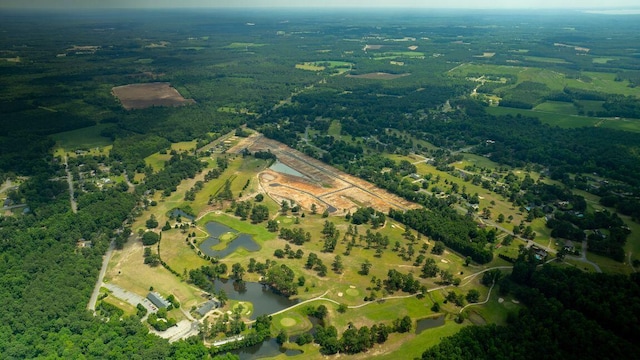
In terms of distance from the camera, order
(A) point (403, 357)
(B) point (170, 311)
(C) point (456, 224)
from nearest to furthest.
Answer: (A) point (403, 357) < (B) point (170, 311) < (C) point (456, 224)

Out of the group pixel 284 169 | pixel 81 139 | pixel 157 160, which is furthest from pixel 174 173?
pixel 81 139

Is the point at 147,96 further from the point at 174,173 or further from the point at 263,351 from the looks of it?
the point at 263,351

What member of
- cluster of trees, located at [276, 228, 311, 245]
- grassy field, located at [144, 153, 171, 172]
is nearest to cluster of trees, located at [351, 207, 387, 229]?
cluster of trees, located at [276, 228, 311, 245]

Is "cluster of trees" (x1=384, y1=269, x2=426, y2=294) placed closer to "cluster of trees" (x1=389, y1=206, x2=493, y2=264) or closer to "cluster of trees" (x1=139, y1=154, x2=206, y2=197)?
"cluster of trees" (x1=389, y1=206, x2=493, y2=264)

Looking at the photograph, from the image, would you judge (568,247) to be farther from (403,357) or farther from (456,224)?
(403,357)

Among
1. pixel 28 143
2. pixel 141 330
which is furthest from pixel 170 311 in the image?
pixel 28 143
